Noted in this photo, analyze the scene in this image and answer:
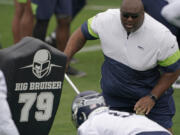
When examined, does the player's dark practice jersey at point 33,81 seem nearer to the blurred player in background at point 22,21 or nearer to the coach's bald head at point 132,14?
the coach's bald head at point 132,14

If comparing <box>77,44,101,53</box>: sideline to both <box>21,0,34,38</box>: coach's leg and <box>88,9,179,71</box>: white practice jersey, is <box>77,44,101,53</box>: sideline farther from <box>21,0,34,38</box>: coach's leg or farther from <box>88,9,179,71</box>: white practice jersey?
<box>88,9,179,71</box>: white practice jersey

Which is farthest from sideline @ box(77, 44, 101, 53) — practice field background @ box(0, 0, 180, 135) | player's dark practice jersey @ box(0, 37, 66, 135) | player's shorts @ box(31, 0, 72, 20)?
player's dark practice jersey @ box(0, 37, 66, 135)

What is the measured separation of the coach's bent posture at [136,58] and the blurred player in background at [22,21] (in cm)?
297

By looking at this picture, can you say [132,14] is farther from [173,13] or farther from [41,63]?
[41,63]

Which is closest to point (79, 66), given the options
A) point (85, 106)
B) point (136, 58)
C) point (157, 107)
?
point (157, 107)

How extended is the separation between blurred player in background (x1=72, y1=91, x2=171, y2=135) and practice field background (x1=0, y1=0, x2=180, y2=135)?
1847 mm

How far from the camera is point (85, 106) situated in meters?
4.67

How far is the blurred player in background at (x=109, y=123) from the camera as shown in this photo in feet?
14.2

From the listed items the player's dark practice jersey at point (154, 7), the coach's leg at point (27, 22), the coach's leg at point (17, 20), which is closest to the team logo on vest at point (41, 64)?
the player's dark practice jersey at point (154, 7)

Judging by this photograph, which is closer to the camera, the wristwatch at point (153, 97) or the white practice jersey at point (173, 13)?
the white practice jersey at point (173, 13)

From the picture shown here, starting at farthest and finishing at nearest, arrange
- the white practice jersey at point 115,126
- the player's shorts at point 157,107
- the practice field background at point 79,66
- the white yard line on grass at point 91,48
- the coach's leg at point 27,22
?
1. the white yard line on grass at point 91,48
2. the coach's leg at point 27,22
3. the practice field background at point 79,66
4. the player's shorts at point 157,107
5. the white practice jersey at point 115,126

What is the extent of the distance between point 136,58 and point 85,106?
113 centimetres

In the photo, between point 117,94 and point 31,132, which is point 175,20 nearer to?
point 117,94

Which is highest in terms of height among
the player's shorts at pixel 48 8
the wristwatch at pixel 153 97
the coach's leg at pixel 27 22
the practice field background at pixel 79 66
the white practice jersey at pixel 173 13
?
the white practice jersey at pixel 173 13
